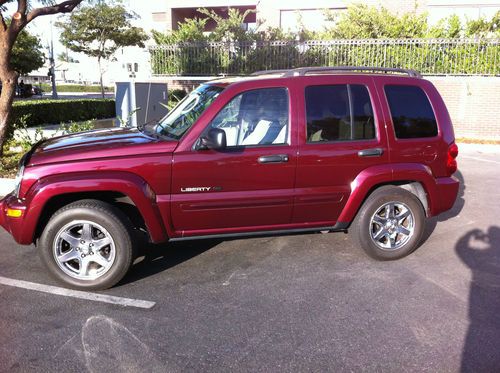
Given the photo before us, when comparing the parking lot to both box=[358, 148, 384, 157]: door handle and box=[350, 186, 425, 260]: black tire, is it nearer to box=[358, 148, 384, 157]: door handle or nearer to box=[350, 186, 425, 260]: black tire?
box=[350, 186, 425, 260]: black tire

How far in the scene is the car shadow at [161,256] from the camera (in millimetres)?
4285

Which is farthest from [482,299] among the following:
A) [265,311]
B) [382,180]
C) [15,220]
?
[15,220]

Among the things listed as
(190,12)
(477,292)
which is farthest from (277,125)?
(190,12)

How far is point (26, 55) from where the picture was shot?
97.7 feet

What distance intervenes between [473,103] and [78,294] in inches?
527

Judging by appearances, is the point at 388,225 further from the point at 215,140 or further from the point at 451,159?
the point at 215,140

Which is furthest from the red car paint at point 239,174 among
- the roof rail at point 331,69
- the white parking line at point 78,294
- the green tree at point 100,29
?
the green tree at point 100,29

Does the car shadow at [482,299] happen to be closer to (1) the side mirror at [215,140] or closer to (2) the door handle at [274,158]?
(2) the door handle at [274,158]

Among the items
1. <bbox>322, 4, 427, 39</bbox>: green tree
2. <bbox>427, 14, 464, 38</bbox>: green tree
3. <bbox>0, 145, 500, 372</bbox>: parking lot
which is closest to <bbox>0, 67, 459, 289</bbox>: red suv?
<bbox>0, 145, 500, 372</bbox>: parking lot

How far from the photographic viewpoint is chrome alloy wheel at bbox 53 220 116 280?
3.82 metres

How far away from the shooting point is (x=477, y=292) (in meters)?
3.92

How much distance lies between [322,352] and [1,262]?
3.40 meters

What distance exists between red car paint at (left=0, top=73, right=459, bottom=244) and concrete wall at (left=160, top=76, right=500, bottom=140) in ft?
33.7

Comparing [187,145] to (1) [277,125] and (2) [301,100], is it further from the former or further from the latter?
(2) [301,100]
